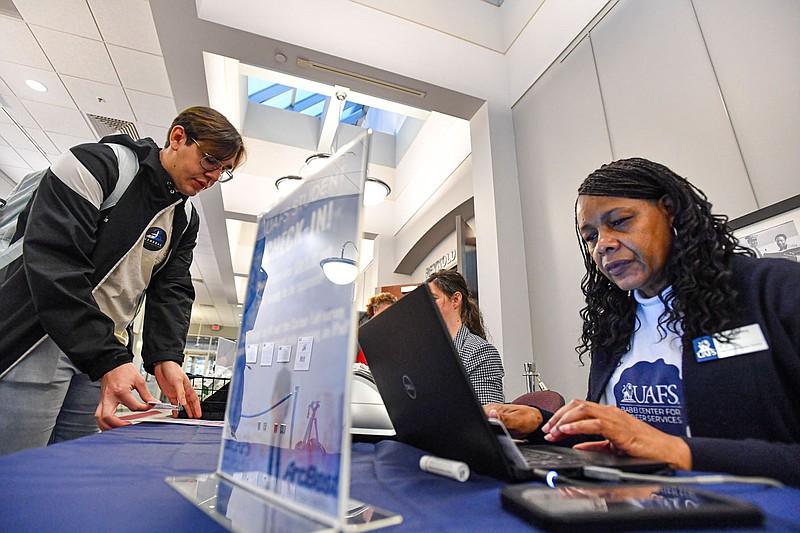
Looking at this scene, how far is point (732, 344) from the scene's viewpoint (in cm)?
82

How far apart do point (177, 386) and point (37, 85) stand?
3.77 meters

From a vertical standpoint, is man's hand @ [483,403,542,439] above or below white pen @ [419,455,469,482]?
above

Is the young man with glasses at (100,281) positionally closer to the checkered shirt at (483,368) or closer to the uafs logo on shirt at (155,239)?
the uafs logo on shirt at (155,239)

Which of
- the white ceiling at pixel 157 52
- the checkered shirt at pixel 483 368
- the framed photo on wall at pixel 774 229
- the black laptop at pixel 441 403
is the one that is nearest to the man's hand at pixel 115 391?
the black laptop at pixel 441 403

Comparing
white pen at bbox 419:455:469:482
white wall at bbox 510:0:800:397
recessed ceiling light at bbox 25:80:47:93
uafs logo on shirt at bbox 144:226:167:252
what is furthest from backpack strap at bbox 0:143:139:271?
recessed ceiling light at bbox 25:80:47:93

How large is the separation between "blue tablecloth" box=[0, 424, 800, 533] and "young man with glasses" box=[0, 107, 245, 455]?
1.12 ft

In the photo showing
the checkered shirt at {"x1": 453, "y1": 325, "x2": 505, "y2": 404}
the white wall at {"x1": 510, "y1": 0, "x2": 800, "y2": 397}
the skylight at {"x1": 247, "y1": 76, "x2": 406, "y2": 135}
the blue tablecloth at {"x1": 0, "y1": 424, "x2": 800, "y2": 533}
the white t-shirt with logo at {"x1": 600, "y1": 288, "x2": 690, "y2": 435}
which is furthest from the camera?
the skylight at {"x1": 247, "y1": 76, "x2": 406, "y2": 135}

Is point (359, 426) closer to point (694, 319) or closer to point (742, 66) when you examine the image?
point (694, 319)

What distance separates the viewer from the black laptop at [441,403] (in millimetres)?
455

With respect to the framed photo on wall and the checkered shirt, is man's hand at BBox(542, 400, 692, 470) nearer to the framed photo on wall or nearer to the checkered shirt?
the framed photo on wall

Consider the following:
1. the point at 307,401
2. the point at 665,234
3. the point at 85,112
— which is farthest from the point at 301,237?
the point at 85,112

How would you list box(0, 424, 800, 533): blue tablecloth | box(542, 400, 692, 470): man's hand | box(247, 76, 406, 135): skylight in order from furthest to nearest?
box(247, 76, 406, 135): skylight < box(542, 400, 692, 470): man's hand < box(0, 424, 800, 533): blue tablecloth

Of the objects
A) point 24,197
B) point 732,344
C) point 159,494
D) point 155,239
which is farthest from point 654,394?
point 24,197

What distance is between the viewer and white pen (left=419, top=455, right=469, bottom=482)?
45cm
